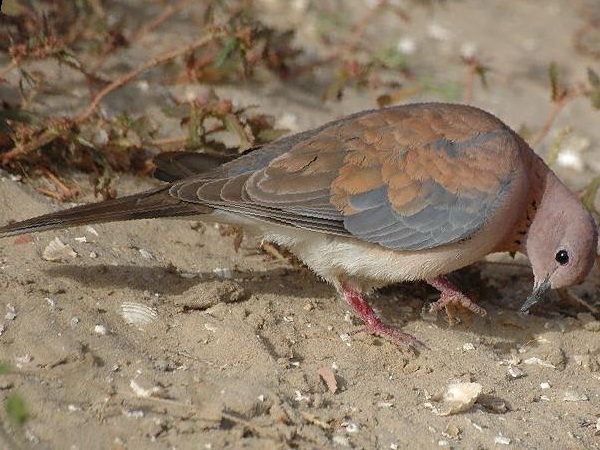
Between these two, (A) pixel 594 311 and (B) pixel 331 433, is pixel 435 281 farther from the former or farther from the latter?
(B) pixel 331 433

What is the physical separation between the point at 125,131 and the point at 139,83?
107cm

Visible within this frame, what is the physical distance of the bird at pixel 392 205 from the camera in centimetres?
441

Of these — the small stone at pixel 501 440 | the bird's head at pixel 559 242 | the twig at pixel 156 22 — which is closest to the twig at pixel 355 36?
the twig at pixel 156 22

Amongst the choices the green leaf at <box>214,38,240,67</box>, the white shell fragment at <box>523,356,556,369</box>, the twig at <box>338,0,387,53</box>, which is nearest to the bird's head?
the white shell fragment at <box>523,356,556,369</box>

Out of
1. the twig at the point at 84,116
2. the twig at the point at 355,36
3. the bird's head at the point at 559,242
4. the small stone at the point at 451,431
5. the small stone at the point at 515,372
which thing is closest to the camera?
the small stone at the point at 451,431

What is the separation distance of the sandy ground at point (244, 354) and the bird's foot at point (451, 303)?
0.10 m

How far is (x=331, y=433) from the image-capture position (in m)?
3.60

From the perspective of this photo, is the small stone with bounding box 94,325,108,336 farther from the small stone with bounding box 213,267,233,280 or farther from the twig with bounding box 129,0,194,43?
the twig with bounding box 129,0,194,43

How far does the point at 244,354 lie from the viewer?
4074mm

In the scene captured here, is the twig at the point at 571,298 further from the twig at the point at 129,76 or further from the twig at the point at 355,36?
the twig at the point at 355,36

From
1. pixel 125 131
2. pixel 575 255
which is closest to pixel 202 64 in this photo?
pixel 125 131

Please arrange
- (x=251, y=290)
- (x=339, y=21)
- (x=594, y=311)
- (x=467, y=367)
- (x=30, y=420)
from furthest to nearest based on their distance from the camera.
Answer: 1. (x=339, y=21)
2. (x=594, y=311)
3. (x=251, y=290)
4. (x=467, y=367)
5. (x=30, y=420)

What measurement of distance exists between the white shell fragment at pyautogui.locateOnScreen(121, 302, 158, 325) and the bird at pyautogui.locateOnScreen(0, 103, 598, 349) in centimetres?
41

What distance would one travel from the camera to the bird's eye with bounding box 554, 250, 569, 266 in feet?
14.8
